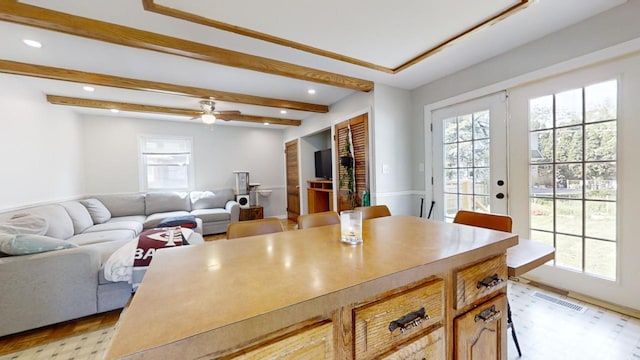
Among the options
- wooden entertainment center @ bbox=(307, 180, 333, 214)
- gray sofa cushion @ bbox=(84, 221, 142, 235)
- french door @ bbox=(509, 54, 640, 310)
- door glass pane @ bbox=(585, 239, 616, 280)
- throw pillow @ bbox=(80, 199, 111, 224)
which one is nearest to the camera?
french door @ bbox=(509, 54, 640, 310)

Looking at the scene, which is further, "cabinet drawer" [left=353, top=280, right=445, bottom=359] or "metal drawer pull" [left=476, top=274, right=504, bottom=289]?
"metal drawer pull" [left=476, top=274, right=504, bottom=289]

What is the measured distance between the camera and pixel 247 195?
5.74m

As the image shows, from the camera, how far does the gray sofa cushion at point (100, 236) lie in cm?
295

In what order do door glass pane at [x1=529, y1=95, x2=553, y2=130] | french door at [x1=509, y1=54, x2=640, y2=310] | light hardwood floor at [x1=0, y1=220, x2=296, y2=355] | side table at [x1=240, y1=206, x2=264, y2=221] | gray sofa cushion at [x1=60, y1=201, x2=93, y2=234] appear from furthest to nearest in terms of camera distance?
side table at [x1=240, y1=206, x2=264, y2=221], gray sofa cushion at [x1=60, y1=201, x2=93, y2=234], door glass pane at [x1=529, y1=95, x2=553, y2=130], french door at [x1=509, y1=54, x2=640, y2=310], light hardwood floor at [x1=0, y1=220, x2=296, y2=355]

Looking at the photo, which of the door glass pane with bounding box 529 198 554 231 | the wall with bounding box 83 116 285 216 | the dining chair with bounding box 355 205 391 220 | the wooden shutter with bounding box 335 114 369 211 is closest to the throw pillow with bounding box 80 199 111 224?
the wall with bounding box 83 116 285 216

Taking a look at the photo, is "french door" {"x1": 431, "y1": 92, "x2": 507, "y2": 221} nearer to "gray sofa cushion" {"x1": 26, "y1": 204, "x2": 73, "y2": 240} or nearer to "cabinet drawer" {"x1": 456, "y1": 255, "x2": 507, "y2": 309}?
"cabinet drawer" {"x1": 456, "y1": 255, "x2": 507, "y2": 309}

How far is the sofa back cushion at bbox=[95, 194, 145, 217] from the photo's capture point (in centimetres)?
457

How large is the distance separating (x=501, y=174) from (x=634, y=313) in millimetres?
1432

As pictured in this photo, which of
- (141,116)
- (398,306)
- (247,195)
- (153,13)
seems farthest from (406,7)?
(141,116)

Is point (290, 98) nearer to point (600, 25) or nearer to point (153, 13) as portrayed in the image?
point (153, 13)

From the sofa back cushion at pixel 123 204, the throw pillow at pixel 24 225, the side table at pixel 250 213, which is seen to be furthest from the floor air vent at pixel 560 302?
the sofa back cushion at pixel 123 204

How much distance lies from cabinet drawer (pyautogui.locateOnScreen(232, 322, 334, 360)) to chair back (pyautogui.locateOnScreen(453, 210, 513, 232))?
1.47m

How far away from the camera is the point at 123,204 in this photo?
4.64 metres

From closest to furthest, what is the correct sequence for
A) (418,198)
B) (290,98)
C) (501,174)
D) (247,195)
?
(501,174)
(418,198)
(290,98)
(247,195)
